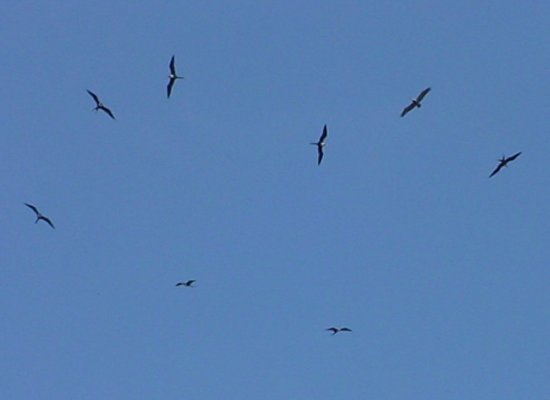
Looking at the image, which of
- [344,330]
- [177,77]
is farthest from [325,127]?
[344,330]

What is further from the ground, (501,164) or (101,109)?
(101,109)

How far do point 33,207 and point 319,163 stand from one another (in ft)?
111

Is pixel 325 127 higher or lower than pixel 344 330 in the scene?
higher

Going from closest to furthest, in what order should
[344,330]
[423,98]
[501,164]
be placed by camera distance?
1. [423,98]
2. [501,164]
3. [344,330]

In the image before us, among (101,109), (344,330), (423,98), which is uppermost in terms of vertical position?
(101,109)

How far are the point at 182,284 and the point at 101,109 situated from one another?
23.4 meters

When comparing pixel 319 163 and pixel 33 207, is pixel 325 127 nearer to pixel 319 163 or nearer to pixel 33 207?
pixel 319 163

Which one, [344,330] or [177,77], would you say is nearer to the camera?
[177,77]

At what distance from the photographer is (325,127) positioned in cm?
12938

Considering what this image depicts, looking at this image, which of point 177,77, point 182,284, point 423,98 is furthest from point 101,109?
point 423,98

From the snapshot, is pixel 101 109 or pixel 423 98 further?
pixel 101 109

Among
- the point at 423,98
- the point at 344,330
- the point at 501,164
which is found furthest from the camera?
the point at 344,330

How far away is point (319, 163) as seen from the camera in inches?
4889

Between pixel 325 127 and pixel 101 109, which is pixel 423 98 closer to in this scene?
pixel 325 127
